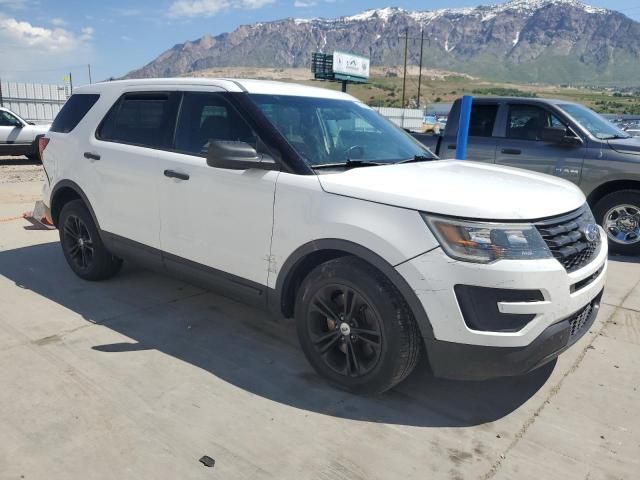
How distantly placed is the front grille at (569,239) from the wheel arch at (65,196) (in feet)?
11.9

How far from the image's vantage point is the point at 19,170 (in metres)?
14.1

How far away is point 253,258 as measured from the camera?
3.55 metres

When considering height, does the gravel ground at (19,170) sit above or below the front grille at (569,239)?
below

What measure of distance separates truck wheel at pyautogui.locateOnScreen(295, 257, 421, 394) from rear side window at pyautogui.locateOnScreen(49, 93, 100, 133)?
2.95m

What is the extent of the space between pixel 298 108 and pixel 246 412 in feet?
6.76

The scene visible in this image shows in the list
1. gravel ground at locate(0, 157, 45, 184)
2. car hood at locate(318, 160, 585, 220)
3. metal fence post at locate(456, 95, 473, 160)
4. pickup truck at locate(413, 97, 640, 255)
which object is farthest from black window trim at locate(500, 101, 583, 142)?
gravel ground at locate(0, 157, 45, 184)

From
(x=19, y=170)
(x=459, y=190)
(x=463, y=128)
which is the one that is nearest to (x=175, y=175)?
(x=459, y=190)

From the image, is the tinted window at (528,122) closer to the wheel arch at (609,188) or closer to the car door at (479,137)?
the car door at (479,137)

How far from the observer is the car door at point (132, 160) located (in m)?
4.19

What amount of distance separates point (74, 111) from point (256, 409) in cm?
345

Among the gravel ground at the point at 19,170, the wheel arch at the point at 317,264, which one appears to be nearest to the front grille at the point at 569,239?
the wheel arch at the point at 317,264

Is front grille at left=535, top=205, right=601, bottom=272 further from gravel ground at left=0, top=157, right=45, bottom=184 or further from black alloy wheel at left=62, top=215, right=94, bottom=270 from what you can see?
gravel ground at left=0, top=157, right=45, bottom=184

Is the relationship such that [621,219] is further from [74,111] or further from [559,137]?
[74,111]

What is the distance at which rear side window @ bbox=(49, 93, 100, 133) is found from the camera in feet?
16.3
